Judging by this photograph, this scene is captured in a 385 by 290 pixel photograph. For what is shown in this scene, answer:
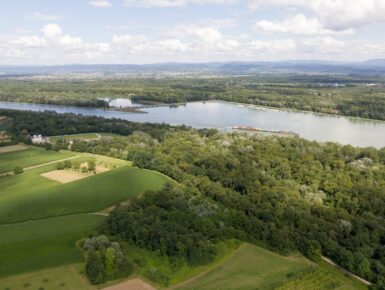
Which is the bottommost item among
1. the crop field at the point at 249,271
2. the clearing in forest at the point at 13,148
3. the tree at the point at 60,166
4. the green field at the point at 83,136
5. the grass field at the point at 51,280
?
the crop field at the point at 249,271

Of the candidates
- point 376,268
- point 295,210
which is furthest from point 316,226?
point 376,268

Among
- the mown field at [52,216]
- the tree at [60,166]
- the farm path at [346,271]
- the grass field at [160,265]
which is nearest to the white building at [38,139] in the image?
the mown field at [52,216]

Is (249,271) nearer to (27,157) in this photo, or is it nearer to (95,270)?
(95,270)

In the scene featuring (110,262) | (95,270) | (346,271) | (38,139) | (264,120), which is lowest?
(346,271)

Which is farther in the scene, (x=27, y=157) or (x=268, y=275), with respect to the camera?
(x=27, y=157)

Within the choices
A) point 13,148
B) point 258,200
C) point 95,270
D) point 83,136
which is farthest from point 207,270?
point 83,136

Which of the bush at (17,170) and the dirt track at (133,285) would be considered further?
the bush at (17,170)

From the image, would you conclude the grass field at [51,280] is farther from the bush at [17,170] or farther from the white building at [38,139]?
the white building at [38,139]
